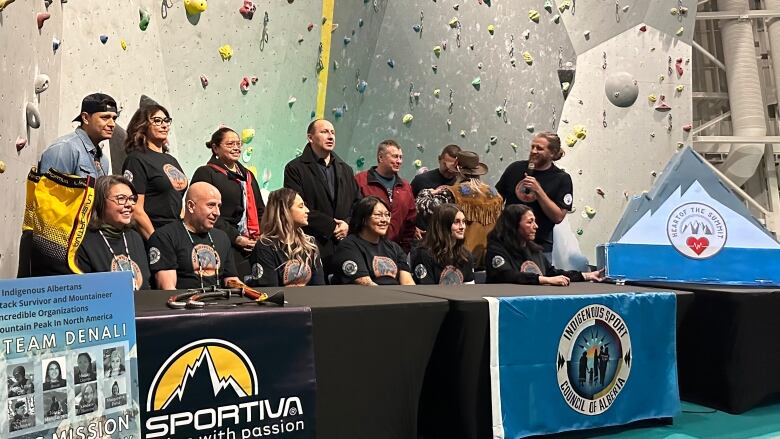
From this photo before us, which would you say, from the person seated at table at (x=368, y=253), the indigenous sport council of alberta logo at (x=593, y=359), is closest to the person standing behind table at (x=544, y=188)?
the person seated at table at (x=368, y=253)

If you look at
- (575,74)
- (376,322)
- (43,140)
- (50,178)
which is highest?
(575,74)

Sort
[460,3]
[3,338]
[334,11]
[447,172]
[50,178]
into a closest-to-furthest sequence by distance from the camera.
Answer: [3,338] → [50,178] → [447,172] → [334,11] → [460,3]

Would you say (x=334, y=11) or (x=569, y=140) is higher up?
(x=334, y=11)

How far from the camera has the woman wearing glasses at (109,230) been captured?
9.20 feet

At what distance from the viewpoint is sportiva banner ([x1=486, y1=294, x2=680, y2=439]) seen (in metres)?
2.67

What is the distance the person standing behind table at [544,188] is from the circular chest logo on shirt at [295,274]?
1579 mm

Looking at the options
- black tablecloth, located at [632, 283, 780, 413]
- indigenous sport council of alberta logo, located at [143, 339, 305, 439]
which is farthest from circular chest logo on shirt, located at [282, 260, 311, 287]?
black tablecloth, located at [632, 283, 780, 413]

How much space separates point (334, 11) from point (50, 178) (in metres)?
3.58

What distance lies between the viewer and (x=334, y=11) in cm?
589

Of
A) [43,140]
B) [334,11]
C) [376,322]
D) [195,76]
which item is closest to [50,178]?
[43,140]

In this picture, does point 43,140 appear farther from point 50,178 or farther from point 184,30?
point 184,30

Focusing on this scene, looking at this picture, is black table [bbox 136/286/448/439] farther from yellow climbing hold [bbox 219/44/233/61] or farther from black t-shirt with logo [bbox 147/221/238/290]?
yellow climbing hold [bbox 219/44/233/61]

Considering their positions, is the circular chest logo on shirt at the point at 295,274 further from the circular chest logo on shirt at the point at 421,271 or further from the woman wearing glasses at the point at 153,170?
Answer: the circular chest logo on shirt at the point at 421,271

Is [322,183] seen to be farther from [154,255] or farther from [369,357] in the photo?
[369,357]
